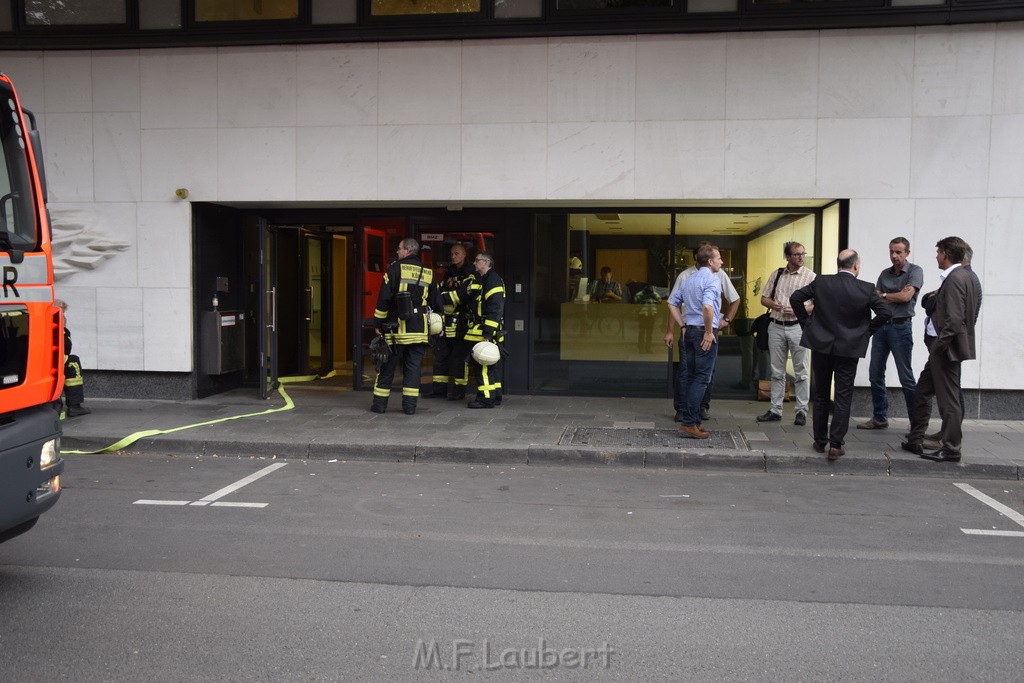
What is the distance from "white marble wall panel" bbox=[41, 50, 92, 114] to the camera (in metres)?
11.5

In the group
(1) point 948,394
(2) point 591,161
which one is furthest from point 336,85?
(1) point 948,394

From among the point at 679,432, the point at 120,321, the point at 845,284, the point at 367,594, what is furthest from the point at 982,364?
the point at 120,321

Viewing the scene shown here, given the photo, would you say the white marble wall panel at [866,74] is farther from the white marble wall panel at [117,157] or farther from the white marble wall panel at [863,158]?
the white marble wall panel at [117,157]

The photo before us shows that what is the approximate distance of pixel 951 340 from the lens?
317 inches

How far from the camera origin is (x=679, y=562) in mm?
5566

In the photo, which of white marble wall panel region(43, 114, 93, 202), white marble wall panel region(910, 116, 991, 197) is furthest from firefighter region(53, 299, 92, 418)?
white marble wall panel region(910, 116, 991, 197)

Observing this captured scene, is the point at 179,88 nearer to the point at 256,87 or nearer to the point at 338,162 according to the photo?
the point at 256,87

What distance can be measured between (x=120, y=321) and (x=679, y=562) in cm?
884

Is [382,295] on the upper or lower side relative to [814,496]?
upper

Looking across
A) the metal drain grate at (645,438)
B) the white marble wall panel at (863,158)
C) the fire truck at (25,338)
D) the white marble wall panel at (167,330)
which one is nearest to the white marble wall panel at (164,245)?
the white marble wall panel at (167,330)

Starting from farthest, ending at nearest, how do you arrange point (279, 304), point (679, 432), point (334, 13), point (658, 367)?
1. point (279, 304)
2. point (658, 367)
3. point (334, 13)
4. point (679, 432)

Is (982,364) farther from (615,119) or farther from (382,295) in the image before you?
(382,295)

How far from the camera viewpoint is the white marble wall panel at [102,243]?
11.6m

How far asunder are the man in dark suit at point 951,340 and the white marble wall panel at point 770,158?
2502mm
